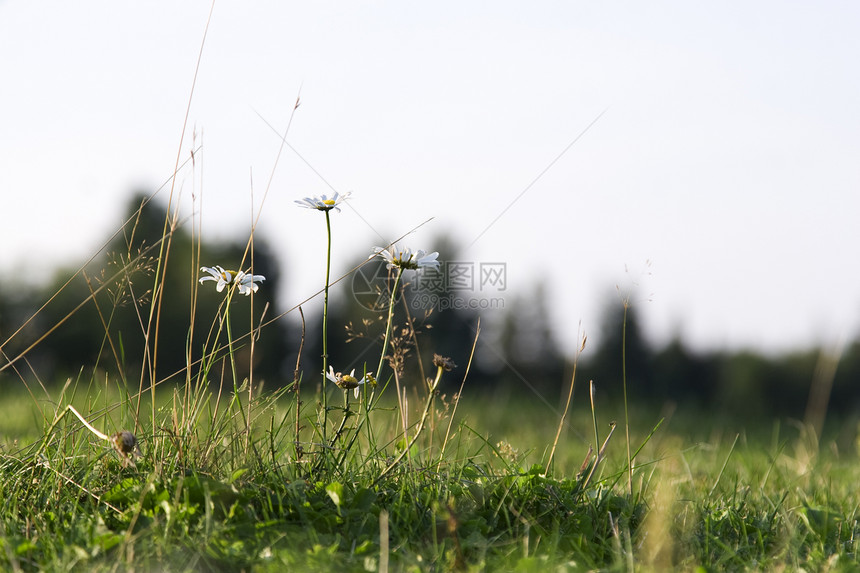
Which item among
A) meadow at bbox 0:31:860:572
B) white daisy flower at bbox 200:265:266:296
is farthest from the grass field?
white daisy flower at bbox 200:265:266:296

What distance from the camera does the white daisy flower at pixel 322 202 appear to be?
1997 mm

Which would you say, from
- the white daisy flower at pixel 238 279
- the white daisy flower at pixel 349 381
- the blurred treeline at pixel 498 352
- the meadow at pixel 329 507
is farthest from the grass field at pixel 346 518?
the blurred treeline at pixel 498 352

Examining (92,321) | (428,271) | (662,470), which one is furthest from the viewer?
(92,321)

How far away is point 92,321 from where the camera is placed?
13.4 m

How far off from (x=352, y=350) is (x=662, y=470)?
10.7 metres

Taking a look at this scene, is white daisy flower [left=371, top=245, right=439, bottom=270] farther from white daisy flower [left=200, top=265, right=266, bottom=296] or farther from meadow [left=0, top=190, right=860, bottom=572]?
white daisy flower [left=200, top=265, right=266, bottom=296]

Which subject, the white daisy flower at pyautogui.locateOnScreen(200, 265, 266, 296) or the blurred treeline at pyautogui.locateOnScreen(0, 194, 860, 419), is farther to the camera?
the blurred treeline at pyautogui.locateOnScreen(0, 194, 860, 419)

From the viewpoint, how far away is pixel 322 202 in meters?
2.01

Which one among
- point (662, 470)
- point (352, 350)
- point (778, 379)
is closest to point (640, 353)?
point (778, 379)

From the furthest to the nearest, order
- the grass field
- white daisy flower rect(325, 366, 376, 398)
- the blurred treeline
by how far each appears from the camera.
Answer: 1. the blurred treeline
2. white daisy flower rect(325, 366, 376, 398)
3. the grass field

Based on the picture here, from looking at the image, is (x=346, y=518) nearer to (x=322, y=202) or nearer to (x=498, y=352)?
(x=322, y=202)

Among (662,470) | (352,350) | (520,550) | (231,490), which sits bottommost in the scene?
(352,350)

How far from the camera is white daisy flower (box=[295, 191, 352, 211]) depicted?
2.00 meters

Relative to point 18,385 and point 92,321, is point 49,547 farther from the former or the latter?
point 92,321
